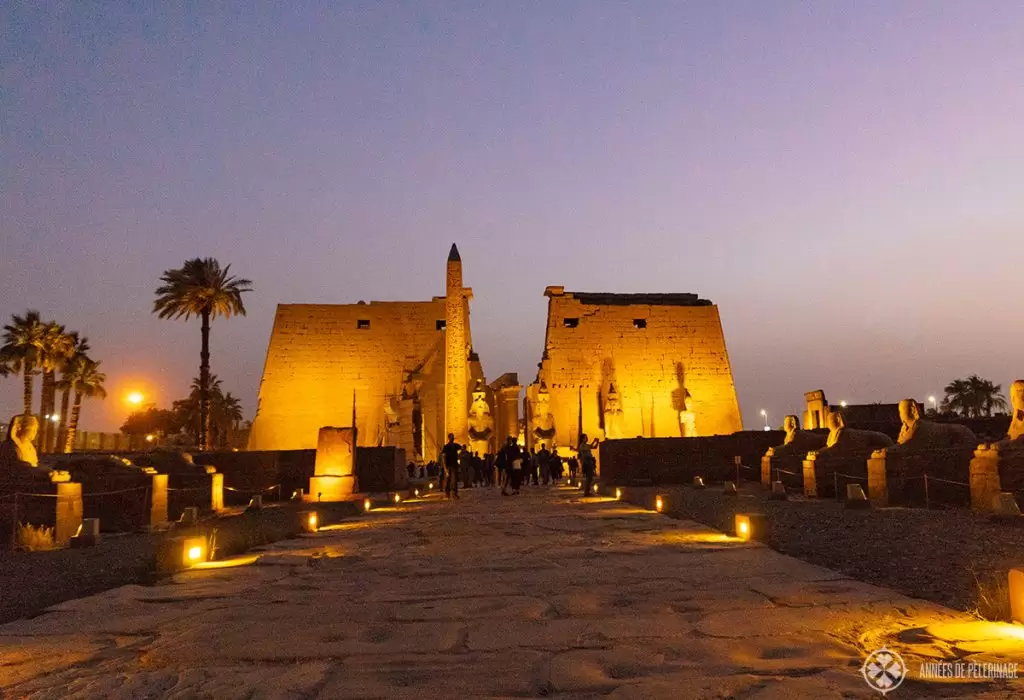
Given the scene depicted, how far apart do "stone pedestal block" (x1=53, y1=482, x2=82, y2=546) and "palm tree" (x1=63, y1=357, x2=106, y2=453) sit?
26.1 meters

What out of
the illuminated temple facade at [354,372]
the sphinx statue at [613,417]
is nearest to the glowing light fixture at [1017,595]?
the sphinx statue at [613,417]

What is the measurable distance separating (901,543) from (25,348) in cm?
3604

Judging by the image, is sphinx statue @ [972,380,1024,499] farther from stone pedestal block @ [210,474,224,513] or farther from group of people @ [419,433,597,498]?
stone pedestal block @ [210,474,224,513]

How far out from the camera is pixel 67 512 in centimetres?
1006

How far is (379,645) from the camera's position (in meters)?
3.44

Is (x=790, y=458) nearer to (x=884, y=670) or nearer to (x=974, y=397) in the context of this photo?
(x=884, y=670)

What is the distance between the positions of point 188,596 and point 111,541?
6.08m

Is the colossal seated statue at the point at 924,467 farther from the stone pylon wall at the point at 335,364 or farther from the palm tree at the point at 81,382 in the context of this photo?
the palm tree at the point at 81,382

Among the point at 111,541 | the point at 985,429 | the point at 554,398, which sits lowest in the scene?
the point at 111,541

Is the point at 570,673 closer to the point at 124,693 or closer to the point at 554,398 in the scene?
the point at 124,693

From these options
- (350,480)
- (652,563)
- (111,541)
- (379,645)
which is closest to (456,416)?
(350,480)

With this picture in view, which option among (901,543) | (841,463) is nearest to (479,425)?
(841,463)

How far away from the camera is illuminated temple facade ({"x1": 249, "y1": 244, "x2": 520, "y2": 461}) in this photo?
35938 millimetres

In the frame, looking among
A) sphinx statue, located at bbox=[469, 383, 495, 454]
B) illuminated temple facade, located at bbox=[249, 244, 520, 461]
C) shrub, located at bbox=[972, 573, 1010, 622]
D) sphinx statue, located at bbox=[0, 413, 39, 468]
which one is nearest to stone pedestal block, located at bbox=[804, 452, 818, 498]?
shrub, located at bbox=[972, 573, 1010, 622]
